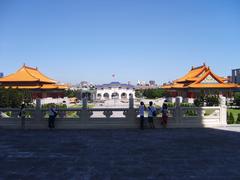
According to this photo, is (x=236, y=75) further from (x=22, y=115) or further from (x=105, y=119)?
Answer: (x=22, y=115)

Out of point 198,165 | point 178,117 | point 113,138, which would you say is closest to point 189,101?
point 178,117

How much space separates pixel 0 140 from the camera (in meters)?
9.95

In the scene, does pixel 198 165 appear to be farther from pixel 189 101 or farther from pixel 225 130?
pixel 189 101

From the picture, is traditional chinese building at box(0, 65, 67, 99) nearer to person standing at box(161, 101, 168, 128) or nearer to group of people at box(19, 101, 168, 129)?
group of people at box(19, 101, 168, 129)

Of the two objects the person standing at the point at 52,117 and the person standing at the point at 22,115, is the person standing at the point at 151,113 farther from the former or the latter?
the person standing at the point at 22,115

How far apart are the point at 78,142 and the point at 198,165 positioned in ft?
14.9

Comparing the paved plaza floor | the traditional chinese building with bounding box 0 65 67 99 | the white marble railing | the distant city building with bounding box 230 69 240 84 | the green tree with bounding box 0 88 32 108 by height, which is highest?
the distant city building with bounding box 230 69 240 84

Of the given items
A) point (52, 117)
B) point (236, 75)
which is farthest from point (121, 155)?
point (236, 75)

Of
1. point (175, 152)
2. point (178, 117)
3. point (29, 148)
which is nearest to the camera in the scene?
point (175, 152)

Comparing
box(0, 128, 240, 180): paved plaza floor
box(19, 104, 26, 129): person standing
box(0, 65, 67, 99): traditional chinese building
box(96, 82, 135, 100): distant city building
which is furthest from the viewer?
box(96, 82, 135, 100): distant city building

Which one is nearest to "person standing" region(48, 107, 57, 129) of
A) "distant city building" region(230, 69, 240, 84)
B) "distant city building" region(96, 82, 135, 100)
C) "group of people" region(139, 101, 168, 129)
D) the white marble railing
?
the white marble railing

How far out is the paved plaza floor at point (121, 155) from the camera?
5996 millimetres

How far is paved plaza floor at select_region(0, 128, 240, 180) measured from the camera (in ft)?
19.7

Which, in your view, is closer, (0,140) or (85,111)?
(0,140)
